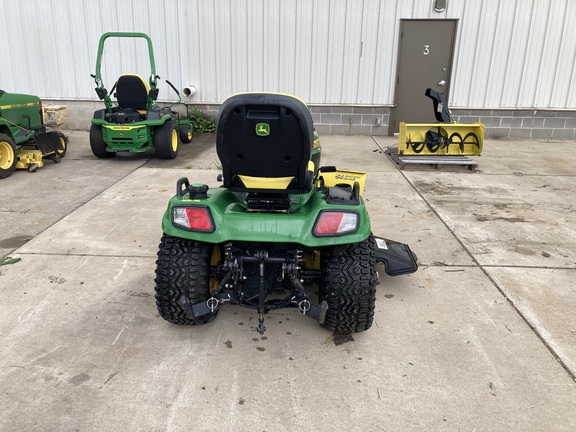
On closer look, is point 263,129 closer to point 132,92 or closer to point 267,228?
point 267,228

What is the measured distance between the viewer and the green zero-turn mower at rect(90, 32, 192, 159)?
23.9 feet

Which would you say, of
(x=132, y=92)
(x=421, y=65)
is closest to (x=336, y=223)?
(x=132, y=92)

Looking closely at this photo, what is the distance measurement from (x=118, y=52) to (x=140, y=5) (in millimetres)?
1075

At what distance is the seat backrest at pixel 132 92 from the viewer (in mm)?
7637

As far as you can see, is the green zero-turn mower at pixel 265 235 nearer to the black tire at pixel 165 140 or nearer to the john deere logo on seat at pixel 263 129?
the john deere logo on seat at pixel 263 129

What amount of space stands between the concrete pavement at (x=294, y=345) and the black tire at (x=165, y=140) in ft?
9.01

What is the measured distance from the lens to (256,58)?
9859mm

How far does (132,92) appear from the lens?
7688mm

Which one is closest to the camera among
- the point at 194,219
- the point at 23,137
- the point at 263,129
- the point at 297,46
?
the point at 263,129

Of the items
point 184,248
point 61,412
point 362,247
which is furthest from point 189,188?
point 61,412

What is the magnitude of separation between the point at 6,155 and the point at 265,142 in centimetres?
548

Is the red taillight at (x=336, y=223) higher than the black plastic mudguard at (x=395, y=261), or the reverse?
the red taillight at (x=336, y=223)

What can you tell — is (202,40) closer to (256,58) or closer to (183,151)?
(256,58)

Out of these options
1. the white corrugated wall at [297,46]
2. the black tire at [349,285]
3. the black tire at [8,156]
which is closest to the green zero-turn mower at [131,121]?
the black tire at [8,156]
